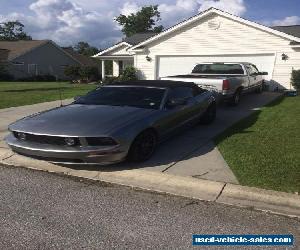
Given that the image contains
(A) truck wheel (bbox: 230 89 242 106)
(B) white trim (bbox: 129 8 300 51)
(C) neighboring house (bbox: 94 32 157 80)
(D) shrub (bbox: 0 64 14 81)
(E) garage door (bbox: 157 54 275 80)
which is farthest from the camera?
(D) shrub (bbox: 0 64 14 81)

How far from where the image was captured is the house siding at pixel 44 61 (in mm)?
43312

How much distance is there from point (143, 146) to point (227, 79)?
6074 mm

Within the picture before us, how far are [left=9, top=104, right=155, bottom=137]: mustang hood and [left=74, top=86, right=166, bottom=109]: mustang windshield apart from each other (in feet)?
0.92

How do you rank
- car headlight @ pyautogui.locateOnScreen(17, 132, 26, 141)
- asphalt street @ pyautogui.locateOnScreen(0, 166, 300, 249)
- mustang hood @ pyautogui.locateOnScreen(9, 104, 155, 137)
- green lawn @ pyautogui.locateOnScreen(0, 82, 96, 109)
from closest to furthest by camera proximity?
asphalt street @ pyautogui.locateOnScreen(0, 166, 300, 249) < mustang hood @ pyautogui.locateOnScreen(9, 104, 155, 137) < car headlight @ pyautogui.locateOnScreen(17, 132, 26, 141) < green lawn @ pyautogui.locateOnScreen(0, 82, 96, 109)

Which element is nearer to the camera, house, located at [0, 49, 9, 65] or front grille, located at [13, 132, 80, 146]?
front grille, located at [13, 132, 80, 146]

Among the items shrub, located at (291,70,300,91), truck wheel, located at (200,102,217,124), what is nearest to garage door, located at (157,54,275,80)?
shrub, located at (291,70,300,91)

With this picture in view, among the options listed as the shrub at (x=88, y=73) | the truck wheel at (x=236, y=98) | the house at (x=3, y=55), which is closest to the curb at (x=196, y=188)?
the truck wheel at (x=236, y=98)

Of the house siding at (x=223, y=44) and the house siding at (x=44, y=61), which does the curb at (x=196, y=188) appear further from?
the house siding at (x=44, y=61)

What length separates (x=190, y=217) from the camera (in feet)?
13.4

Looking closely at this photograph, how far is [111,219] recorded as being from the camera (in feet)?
13.3

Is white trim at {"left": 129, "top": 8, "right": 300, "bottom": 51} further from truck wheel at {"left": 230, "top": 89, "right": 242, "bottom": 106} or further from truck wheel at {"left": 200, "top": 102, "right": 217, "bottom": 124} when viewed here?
truck wheel at {"left": 200, "top": 102, "right": 217, "bottom": 124}

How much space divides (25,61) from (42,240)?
143 feet

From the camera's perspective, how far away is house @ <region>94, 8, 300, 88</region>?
18062 millimetres

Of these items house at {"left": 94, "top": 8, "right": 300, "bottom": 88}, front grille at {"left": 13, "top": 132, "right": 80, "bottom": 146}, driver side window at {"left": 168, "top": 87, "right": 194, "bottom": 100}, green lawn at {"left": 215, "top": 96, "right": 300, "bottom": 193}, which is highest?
house at {"left": 94, "top": 8, "right": 300, "bottom": 88}
